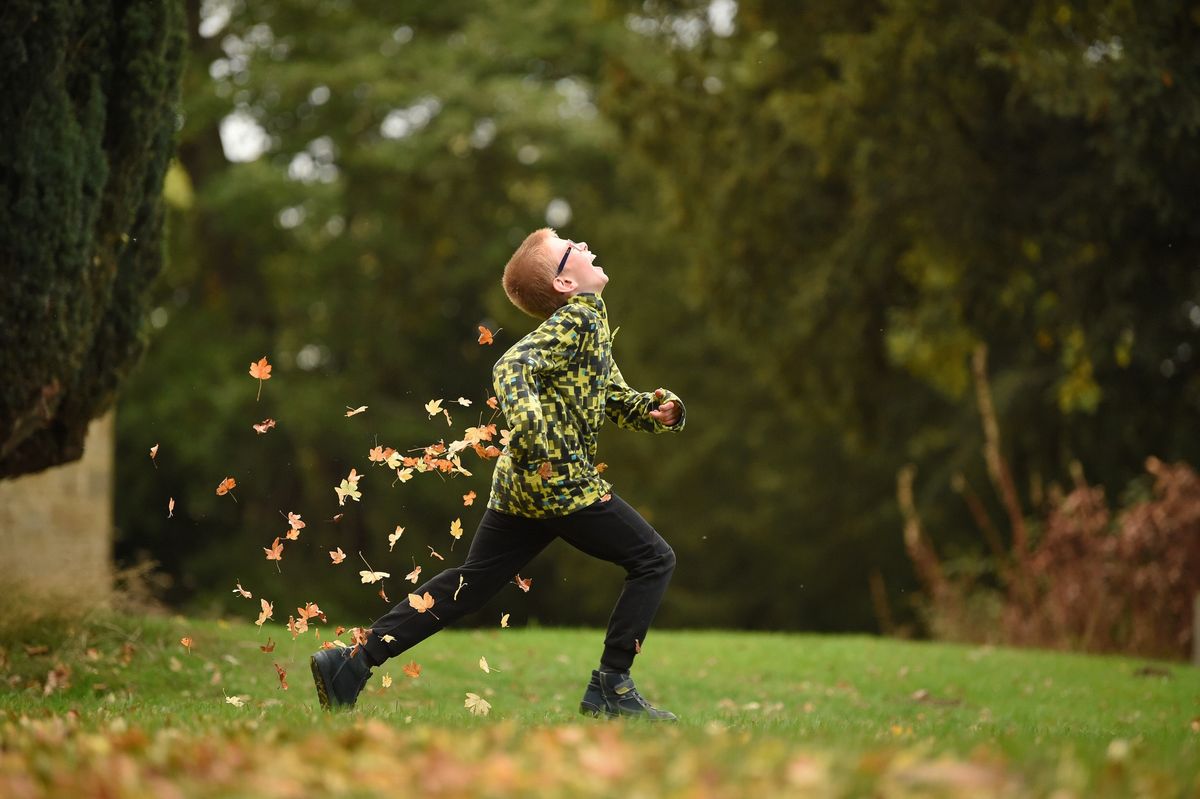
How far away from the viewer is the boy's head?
217 inches

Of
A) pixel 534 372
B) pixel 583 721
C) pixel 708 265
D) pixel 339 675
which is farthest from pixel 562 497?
pixel 708 265

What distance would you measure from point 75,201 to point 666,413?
3.50 metres

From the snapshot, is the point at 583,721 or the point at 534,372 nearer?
the point at 534,372

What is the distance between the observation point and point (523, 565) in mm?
5445

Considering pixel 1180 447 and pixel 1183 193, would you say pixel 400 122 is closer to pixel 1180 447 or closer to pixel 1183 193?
pixel 1180 447

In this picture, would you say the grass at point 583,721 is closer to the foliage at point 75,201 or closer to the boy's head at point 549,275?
the foliage at point 75,201

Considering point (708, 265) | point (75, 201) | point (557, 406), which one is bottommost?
point (708, 265)

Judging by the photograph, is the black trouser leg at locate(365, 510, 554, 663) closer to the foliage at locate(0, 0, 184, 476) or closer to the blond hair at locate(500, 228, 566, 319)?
the blond hair at locate(500, 228, 566, 319)

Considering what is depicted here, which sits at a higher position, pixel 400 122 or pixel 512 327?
pixel 400 122

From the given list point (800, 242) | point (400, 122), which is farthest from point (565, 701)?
point (400, 122)

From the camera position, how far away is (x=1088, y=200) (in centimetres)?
1108

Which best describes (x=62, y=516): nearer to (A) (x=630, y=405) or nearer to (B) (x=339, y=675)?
(B) (x=339, y=675)

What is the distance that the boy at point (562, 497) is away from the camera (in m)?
5.20

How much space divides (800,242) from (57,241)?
8.25 meters
